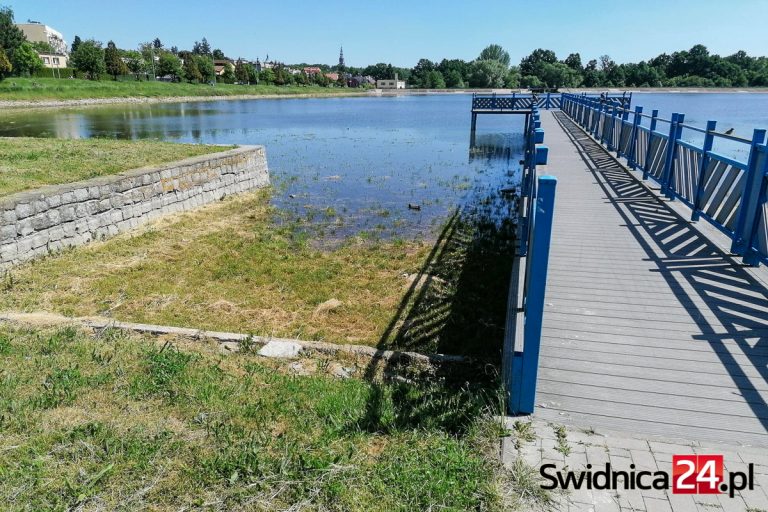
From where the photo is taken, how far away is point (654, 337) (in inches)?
161

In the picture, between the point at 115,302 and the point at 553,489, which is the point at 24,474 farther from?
the point at 115,302

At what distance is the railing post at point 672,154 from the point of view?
8.51 meters

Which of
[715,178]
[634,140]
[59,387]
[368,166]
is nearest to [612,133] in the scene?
[634,140]

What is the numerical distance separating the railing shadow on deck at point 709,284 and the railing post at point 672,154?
9.2 inches

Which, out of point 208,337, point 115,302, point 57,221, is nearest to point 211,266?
point 115,302

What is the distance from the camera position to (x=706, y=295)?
189 inches

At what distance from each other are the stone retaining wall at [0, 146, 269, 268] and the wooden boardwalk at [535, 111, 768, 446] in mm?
7483

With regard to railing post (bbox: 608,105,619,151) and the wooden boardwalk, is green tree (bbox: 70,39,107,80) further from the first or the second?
the wooden boardwalk

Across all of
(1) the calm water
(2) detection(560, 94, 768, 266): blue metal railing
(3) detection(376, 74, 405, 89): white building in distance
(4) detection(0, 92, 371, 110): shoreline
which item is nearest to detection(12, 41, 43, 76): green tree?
(4) detection(0, 92, 371, 110): shoreline

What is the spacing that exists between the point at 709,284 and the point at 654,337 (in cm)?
145

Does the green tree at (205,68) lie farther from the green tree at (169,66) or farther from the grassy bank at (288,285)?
the grassy bank at (288,285)

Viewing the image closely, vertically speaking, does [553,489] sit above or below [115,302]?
above

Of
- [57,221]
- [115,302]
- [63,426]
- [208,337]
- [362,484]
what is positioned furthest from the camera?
[57,221]

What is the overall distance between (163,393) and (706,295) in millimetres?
4813
